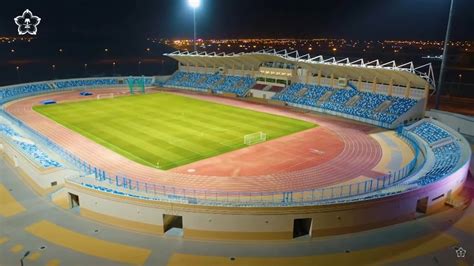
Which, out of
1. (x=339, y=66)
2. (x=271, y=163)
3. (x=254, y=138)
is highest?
(x=339, y=66)

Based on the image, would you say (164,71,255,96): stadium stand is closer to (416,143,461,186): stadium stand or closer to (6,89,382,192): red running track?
(6,89,382,192): red running track

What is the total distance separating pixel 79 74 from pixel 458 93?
282 ft

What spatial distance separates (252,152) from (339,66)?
68.4 feet

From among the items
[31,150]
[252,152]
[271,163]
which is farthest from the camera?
[252,152]

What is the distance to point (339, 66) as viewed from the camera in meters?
43.7

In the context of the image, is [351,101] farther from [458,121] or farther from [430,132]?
[430,132]

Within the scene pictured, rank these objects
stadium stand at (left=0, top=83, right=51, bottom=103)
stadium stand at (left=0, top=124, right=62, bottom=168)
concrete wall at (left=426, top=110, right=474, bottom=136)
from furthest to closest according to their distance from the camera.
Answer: stadium stand at (left=0, top=83, right=51, bottom=103) → concrete wall at (left=426, top=110, right=474, bottom=136) → stadium stand at (left=0, top=124, right=62, bottom=168)

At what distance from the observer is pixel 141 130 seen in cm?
3588

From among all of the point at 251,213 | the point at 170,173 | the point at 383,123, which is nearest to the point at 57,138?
the point at 170,173

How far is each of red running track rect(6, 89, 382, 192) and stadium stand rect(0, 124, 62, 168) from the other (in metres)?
3.19

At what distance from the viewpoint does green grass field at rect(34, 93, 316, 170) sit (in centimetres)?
2956

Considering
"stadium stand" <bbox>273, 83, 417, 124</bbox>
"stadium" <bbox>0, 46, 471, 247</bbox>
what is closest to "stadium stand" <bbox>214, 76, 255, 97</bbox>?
"stadium" <bbox>0, 46, 471, 247</bbox>

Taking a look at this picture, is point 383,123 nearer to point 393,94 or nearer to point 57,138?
point 393,94

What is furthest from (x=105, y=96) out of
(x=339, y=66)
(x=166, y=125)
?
(x=339, y=66)
